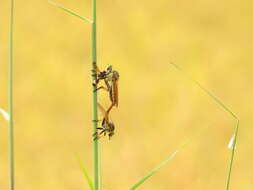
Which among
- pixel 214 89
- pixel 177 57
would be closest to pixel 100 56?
pixel 177 57

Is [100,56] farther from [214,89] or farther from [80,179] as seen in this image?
[80,179]

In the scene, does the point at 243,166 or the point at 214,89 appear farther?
the point at 214,89

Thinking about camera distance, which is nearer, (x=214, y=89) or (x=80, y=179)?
(x=80, y=179)

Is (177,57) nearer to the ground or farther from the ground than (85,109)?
farther from the ground

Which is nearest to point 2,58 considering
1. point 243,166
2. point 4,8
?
point 4,8

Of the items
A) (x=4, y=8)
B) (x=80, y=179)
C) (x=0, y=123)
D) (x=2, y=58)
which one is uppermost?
(x=4, y=8)

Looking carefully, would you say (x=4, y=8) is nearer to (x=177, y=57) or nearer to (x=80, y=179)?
(x=177, y=57)

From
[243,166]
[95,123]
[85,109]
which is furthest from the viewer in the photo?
[85,109]

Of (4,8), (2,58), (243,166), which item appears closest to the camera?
(243,166)

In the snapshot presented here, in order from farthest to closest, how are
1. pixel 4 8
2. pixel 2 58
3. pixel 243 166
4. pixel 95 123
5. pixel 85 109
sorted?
Result: pixel 4 8, pixel 2 58, pixel 85 109, pixel 243 166, pixel 95 123
